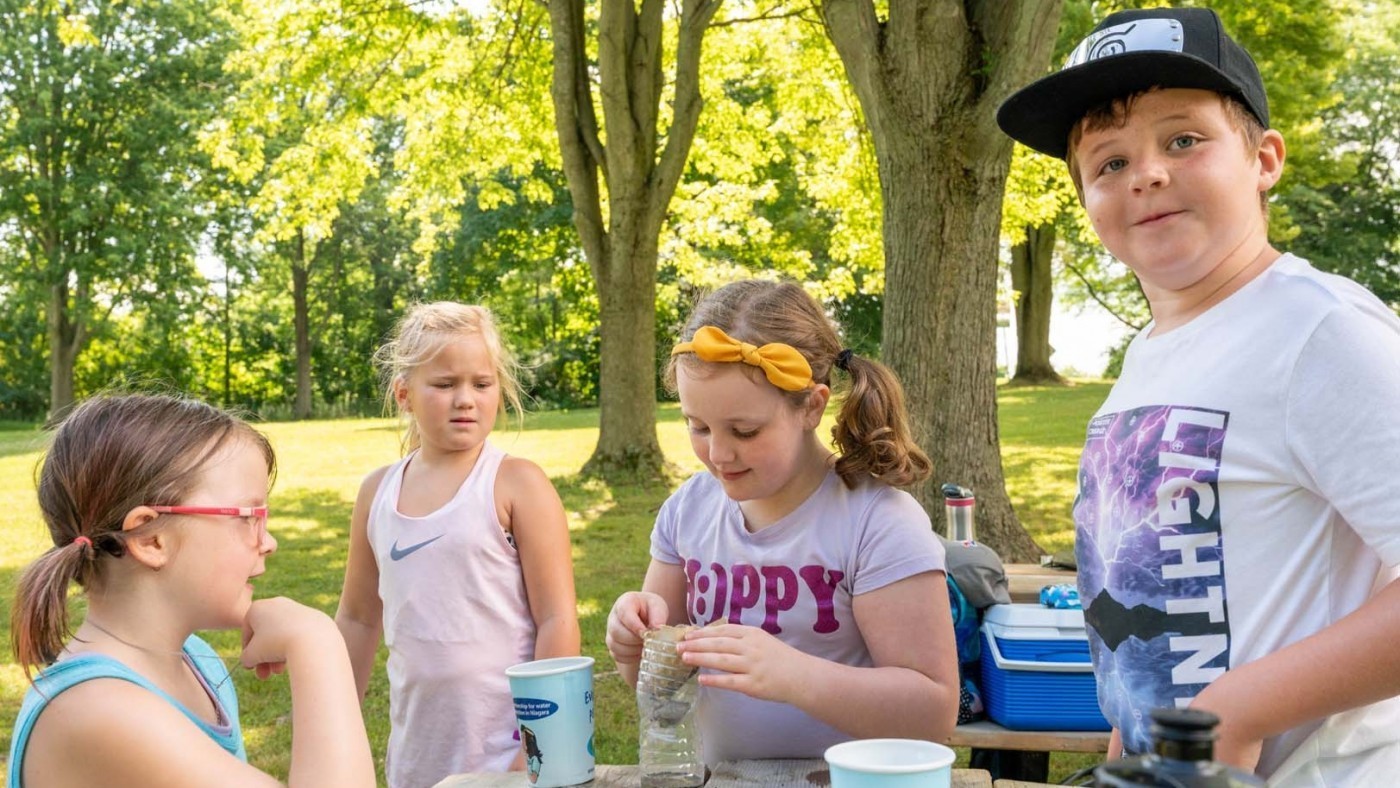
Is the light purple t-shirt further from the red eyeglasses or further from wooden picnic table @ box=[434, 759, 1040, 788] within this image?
the red eyeglasses

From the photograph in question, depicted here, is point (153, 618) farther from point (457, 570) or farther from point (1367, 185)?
point (1367, 185)

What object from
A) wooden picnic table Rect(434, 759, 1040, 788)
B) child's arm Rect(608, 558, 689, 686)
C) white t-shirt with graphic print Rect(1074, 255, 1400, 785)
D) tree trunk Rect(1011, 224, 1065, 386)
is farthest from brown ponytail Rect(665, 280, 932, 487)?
tree trunk Rect(1011, 224, 1065, 386)

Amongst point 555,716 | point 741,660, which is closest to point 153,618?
point 555,716

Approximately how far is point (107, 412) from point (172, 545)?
26cm

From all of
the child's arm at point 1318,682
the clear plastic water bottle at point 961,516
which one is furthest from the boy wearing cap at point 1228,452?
the clear plastic water bottle at point 961,516

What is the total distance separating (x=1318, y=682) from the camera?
1426 mm

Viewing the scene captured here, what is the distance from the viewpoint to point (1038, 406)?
22.4 meters

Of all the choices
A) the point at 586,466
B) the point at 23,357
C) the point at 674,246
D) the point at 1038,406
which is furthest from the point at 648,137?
the point at 23,357

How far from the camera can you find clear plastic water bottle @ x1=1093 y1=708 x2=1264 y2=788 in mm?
741

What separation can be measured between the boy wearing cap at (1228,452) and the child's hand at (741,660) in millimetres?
518

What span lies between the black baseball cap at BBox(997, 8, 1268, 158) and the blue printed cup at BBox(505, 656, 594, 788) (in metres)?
1.24

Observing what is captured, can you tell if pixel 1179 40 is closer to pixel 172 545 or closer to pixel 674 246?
pixel 172 545

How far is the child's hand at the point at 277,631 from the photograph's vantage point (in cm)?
191

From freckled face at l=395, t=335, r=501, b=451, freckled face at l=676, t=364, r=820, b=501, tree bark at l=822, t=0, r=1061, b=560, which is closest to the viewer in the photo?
freckled face at l=676, t=364, r=820, b=501
